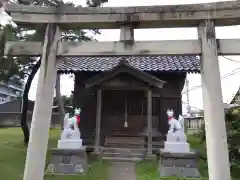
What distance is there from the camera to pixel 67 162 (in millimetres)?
9688

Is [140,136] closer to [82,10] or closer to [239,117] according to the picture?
[239,117]

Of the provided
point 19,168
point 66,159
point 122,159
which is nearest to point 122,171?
point 122,159

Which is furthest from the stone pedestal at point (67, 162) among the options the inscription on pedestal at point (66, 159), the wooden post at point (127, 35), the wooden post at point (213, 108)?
the wooden post at point (213, 108)

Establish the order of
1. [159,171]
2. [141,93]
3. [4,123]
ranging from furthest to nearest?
[4,123] < [141,93] < [159,171]

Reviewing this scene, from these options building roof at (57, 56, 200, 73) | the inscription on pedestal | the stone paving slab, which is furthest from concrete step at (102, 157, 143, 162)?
building roof at (57, 56, 200, 73)

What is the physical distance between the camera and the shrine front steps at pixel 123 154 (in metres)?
11.4

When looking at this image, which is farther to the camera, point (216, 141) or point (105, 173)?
point (105, 173)

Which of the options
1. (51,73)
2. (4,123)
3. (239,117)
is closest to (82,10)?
(51,73)

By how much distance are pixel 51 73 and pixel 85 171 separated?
14.8 ft

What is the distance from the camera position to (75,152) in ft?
32.0

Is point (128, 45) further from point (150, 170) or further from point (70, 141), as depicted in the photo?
point (150, 170)

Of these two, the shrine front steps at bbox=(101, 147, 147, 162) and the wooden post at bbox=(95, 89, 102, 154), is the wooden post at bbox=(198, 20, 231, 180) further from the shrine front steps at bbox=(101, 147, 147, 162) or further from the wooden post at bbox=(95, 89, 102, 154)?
the wooden post at bbox=(95, 89, 102, 154)

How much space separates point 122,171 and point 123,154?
1.78 metres

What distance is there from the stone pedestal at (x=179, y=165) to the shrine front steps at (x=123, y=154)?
214cm
